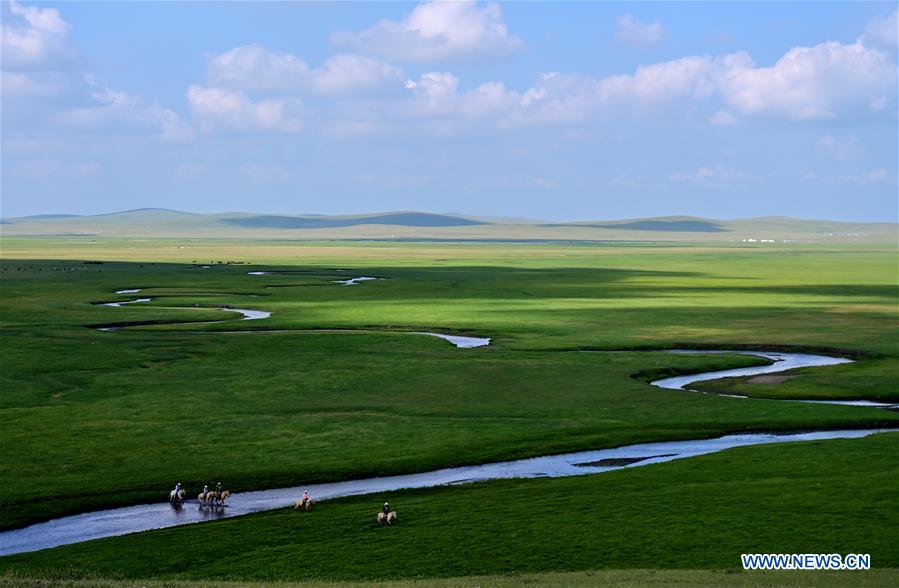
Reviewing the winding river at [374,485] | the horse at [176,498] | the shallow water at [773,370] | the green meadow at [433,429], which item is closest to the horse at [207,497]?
the winding river at [374,485]

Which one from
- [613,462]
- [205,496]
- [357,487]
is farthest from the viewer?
[613,462]

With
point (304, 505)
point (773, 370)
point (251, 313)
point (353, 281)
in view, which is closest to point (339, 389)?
point (304, 505)

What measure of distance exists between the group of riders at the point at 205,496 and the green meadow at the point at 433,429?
1285 millimetres

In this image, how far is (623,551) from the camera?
3195 cm

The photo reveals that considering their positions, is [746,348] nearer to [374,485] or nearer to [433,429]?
[433,429]

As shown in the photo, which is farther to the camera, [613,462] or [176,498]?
[613,462]

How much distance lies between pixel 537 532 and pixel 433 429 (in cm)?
1726

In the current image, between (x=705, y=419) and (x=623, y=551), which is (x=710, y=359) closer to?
(x=705, y=419)

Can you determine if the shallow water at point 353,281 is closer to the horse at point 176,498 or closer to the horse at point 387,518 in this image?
the horse at point 176,498

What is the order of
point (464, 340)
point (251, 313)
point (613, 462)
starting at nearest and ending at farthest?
point (613, 462) → point (464, 340) → point (251, 313)

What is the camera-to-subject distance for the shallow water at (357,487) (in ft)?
117

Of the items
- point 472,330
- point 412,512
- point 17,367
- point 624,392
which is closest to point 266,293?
point 472,330

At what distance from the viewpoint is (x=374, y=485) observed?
137ft

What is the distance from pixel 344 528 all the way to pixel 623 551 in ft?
27.3
